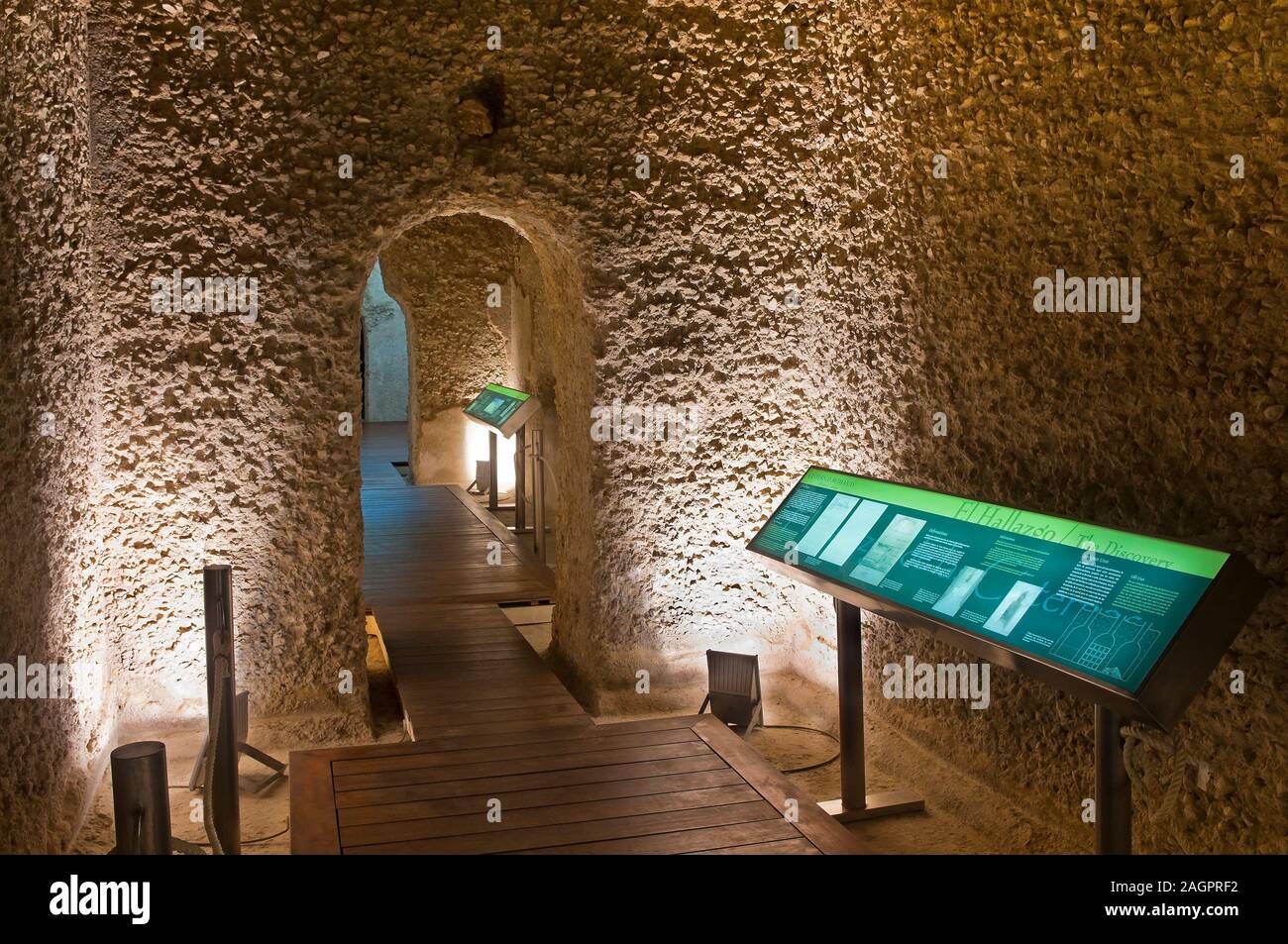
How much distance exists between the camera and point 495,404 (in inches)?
406

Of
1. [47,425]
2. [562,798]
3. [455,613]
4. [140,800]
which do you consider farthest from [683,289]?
[140,800]

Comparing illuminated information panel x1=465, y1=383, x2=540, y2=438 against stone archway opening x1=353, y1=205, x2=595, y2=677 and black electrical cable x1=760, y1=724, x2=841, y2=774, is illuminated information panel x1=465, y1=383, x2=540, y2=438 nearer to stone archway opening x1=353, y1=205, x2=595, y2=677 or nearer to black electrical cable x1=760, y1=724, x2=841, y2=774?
stone archway opening x1=353, y1=205, x2=595, y2=677

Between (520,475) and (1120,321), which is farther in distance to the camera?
(520,475)

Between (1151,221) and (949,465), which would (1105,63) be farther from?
(949,465)

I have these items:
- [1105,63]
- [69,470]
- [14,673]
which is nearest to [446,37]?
[69,470]

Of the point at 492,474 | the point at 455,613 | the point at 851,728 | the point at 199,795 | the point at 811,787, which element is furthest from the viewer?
the point at 492,474

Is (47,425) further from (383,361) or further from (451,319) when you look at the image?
(383,361)

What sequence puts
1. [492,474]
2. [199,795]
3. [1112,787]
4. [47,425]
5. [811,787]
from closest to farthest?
[1112,787]
[47,425]
[199,795]
[811,787]
[492,474]

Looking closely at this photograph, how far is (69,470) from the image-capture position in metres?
4.41

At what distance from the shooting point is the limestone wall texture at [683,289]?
3.74 metres

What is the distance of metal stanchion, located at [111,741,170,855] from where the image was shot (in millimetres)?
2648

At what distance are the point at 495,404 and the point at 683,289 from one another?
4968mm
